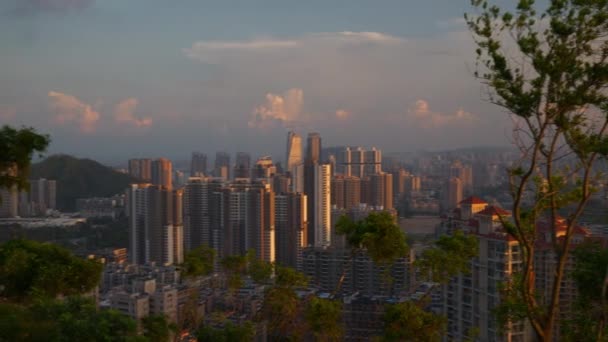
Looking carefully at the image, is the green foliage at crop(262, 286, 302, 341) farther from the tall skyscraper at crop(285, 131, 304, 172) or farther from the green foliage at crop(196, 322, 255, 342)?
the tall skyscraper at crop(285, 131, 304, 172)

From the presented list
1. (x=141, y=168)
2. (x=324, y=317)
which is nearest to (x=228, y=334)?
(x=324, y=317)

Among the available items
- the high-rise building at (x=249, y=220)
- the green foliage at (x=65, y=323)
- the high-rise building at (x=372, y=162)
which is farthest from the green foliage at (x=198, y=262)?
the high-rise building at (x=372, y=162)

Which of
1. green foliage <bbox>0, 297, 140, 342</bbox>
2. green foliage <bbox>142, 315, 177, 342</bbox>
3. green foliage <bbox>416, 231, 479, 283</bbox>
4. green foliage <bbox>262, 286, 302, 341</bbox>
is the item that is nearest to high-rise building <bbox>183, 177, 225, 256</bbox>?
Answer: green foliage <bbox>262, 286, 302, 341</bbox>

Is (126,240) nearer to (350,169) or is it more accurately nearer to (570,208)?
(350,169)

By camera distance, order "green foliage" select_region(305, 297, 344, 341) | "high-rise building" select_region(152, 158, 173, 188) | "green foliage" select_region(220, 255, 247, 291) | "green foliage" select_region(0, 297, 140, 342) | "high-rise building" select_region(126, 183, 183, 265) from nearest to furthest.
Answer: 1. "green foliage" select_region(0, 297, 140, 342)
2. "green foliage" select_region(305, 297, 344, 341)
3. "green foliage" select_region(220, 255, 247, 291)
4. "high-rise building" select_region(126, 183, 183, 265)
5. "high-rise building" select_region(152, 158, 173, 188)

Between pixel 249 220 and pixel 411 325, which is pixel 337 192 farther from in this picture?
pixel 411 325

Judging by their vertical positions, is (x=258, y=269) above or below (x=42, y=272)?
below
